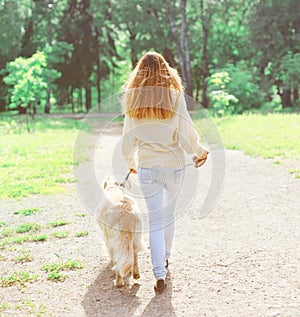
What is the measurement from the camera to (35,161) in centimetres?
1011

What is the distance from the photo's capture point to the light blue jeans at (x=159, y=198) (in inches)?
147

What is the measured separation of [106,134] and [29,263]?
12051mm

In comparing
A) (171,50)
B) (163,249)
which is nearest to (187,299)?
(163,249)

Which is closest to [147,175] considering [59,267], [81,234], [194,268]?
[194,268]

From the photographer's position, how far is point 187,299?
3717mm

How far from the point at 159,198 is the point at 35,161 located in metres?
6.80

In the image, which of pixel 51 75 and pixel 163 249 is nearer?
pixel 163 249

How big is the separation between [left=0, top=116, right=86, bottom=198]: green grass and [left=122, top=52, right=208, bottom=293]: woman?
12.9 ft

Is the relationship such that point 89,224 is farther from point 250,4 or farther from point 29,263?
point 250,4

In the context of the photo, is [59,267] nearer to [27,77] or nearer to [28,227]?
[28,227]

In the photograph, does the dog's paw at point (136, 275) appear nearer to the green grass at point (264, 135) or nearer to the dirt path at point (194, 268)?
the dirt path at point (194, 268)

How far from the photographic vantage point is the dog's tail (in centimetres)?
378

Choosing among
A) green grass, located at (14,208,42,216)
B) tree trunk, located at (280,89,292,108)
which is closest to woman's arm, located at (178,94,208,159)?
green grass, located at (14,208,42,216)

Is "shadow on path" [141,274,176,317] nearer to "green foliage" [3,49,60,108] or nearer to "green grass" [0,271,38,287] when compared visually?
"green grass" [0,271,38,287]
